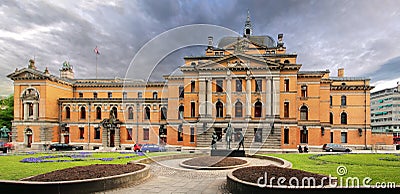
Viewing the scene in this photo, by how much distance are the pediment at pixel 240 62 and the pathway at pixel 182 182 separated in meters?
27.7

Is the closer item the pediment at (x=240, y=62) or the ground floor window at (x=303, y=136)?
the pediment at (x=240, y=62)

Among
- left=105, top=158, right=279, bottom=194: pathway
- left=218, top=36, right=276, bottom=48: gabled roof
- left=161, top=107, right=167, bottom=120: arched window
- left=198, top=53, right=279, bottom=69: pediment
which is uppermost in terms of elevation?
left=218, top=36, right=276, bottom=48: gabled roof

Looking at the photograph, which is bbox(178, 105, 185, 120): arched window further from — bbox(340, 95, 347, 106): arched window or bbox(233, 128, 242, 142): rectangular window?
bbox(340, 95, 347, 106): arched window

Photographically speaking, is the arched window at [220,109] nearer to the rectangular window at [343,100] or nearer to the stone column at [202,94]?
the stone column at [202,94]

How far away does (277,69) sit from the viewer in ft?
140

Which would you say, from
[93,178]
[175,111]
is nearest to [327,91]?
[175,111]

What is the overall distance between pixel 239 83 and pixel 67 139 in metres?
34.2

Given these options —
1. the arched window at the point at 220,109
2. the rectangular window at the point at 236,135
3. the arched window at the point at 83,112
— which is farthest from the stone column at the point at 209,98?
the arched window at the point at 83,112

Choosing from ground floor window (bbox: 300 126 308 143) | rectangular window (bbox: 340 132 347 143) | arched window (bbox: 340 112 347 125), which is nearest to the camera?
ground floor window (bbox: 300 126 308 143)

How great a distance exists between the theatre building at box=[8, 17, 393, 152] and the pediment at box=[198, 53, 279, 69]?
16 centimetres

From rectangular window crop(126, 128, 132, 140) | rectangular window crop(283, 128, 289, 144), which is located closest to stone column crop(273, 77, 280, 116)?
rectangular window crop(283, 128, 289, 144)

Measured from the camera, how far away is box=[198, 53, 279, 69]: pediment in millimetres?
43062

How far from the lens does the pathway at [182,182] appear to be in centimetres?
1237

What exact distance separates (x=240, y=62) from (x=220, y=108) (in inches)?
326
